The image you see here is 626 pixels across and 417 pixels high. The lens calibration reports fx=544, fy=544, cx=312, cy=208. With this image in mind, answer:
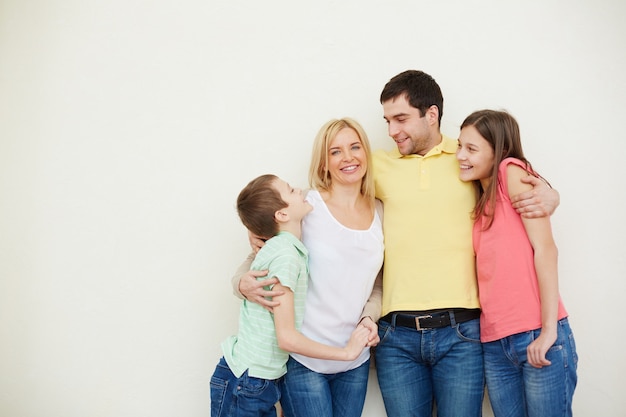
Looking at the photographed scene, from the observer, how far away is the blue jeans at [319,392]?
6.16 ft

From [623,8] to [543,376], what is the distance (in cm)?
163

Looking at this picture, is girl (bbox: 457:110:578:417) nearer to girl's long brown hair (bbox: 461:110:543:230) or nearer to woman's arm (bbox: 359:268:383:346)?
girl's long brown hair (bbox: 461:110:543:230)

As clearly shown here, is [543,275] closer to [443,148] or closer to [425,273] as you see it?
[425,273]

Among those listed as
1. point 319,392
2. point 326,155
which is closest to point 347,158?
point 326,155

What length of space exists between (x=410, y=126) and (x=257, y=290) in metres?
0.86

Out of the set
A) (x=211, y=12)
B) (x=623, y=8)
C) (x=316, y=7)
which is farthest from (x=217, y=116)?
(x=623, y=8)

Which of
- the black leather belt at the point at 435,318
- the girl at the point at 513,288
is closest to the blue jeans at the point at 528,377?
the girl at the point at 513,288

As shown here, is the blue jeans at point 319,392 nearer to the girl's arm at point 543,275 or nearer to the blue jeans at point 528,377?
the blue jeans at point 528,377

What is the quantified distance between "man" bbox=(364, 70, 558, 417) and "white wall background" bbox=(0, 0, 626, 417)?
312 millimetres

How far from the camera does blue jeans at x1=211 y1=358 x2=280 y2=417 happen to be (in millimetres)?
1779

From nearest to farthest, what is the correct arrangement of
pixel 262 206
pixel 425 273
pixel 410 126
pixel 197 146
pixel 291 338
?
1. pixel 291 338
2. pixel 262 206
3. pixel 425 273
4. pixel 410 126
5. pixel 197 146

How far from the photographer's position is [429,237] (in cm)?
199

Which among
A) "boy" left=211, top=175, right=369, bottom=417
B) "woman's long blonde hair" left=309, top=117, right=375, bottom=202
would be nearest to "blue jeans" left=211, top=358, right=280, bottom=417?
"boy" left=211, top=175, right=369, bottom=417

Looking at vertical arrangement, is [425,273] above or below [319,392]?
above
